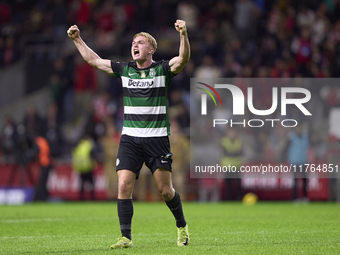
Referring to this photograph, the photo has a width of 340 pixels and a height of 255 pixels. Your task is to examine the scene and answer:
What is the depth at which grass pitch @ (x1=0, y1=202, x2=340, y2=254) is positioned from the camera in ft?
24.4

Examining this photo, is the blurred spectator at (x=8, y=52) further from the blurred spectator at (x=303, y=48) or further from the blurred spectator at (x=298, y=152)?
the blurred spectator at (x=298, y=152)

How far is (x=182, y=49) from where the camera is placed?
24.6ft

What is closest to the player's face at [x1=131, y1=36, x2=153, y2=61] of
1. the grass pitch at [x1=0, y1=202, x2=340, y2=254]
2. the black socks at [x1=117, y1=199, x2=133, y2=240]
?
the black socks at [x1=117, y1=199, x2=133, y2=240]

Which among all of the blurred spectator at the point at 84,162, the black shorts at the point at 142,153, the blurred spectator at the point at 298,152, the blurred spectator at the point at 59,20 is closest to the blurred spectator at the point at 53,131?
the blurred spectator at the point at 84,162

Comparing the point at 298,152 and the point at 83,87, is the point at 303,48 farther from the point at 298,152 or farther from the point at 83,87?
the point at 83,87

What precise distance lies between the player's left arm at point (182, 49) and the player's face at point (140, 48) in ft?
1.09

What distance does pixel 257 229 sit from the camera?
9.95 metres

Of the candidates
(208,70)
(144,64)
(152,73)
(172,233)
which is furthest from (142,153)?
(208,70)

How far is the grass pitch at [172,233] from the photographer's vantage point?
7.43 m

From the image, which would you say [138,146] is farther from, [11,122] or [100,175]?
[11,122]

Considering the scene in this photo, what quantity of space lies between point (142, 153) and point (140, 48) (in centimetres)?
123

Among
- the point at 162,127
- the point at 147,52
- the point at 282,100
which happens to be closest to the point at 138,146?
the point at 162,127

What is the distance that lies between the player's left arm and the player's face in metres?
0.33

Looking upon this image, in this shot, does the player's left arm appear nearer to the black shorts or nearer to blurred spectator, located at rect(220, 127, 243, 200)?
the black shorts
